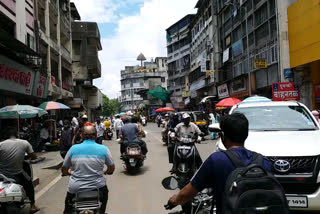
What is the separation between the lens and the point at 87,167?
410 centimetres

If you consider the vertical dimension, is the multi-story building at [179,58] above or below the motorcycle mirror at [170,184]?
above

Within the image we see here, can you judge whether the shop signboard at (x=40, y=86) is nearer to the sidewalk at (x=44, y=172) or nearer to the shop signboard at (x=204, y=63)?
the sidewalk at (x=44, y=172)

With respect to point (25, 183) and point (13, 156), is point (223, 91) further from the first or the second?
point (13, 156)

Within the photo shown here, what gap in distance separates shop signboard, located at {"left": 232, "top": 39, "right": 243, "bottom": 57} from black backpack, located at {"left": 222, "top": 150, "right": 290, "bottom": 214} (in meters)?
29.0

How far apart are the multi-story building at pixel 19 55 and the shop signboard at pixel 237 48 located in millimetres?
17958

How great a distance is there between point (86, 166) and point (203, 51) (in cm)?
4056

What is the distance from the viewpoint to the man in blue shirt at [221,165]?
2328 millimetres

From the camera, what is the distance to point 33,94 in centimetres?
1766

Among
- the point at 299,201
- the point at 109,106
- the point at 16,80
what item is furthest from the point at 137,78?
the point at 299,201

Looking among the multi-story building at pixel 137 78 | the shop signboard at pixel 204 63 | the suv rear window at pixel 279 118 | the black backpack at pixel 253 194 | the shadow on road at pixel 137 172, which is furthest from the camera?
the multi-story building at pixel 137 78

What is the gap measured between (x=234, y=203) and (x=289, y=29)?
21.0 meters

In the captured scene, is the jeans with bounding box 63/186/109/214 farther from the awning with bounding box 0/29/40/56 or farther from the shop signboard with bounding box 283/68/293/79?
the shop signboard with bounding box 283/68/293/79

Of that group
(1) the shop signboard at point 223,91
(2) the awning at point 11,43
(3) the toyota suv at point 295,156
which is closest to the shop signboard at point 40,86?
(2) the awning at point 11,43

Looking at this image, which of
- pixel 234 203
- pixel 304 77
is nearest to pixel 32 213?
pixel 234 203
